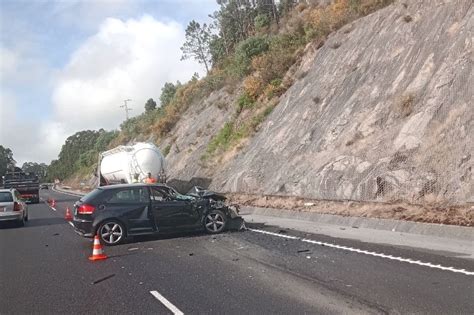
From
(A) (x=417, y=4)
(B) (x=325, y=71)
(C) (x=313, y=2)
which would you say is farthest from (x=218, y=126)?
(A) (x=417, y=4)

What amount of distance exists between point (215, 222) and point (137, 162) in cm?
1499

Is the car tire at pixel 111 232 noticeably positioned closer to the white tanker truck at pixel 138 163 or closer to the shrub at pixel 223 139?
the white tanker truck at pixel 138 163

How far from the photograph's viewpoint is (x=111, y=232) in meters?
14.0

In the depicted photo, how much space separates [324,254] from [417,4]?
56.3 ft

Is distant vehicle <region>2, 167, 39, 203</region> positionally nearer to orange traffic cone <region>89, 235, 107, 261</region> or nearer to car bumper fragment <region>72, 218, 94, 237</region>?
car bumper fragment <region>72, 218, 94, 237</region>

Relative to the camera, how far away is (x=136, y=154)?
2962 cm

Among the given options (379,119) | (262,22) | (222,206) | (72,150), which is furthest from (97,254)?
(72,150)

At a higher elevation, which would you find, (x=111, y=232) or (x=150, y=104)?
(x=150, y=104)

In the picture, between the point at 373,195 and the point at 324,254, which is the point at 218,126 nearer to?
the point at 373,195

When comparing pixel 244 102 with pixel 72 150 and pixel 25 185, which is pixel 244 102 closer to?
pixel 25 185

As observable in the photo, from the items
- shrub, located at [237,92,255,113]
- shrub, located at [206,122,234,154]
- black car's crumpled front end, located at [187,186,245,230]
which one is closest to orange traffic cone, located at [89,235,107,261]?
black car's crumpled front end, located at [187,186,245,230]

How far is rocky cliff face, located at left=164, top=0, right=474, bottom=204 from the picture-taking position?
16391mm

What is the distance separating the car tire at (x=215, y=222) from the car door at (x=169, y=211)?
1.22 ft

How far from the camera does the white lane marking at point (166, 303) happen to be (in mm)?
7236
